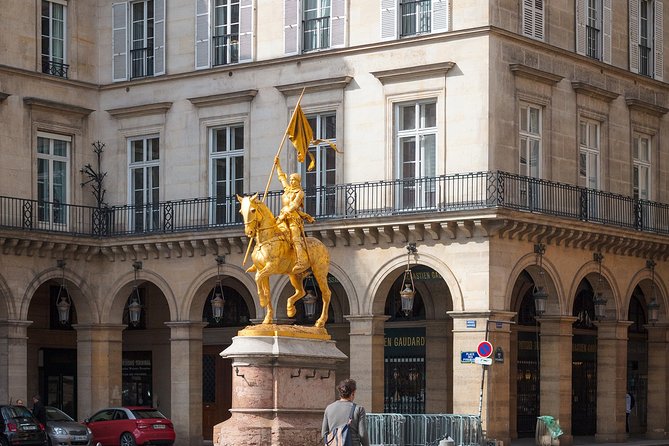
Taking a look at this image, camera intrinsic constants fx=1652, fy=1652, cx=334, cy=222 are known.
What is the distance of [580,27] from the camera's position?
41250 millimetres

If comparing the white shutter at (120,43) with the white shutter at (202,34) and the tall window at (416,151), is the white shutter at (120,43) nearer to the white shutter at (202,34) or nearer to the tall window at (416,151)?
the white shutter at (202,34)

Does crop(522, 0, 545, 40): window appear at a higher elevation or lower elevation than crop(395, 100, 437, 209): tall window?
higher

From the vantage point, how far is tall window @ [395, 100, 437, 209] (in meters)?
38.8

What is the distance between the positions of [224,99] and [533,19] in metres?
8.36

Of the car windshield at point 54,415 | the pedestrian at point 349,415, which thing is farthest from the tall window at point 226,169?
the pedestrian at point 349,415

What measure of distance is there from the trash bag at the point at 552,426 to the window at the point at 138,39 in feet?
45.3

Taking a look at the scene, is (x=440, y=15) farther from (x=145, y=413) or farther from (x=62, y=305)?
(x=62, y=305)

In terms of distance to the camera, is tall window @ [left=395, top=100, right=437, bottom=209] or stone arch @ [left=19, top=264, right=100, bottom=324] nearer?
tall window @ [left=395, top=100, right=437, bottom=209]

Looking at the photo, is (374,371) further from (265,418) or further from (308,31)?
(265,418)

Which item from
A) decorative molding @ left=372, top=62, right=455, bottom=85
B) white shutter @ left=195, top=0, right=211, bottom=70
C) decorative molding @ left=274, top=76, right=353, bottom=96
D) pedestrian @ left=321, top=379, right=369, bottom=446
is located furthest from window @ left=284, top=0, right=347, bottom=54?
pedestrian @ left=321, top=379, right=369, bottom=446

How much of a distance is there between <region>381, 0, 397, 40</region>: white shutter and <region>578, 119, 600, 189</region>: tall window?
5.47 meters

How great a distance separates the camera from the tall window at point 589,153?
41.2 metres

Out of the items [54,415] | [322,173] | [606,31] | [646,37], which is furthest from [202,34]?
[646,37]

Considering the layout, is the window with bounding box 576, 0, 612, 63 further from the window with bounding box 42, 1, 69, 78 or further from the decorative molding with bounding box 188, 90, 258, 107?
the window with bounding box 42, 1, 69, 78
